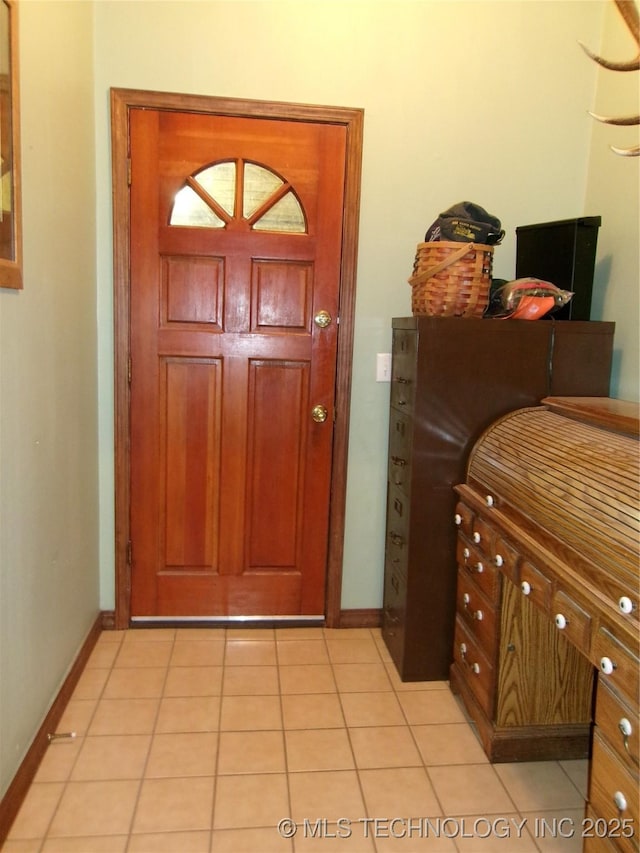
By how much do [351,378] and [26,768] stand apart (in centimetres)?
171

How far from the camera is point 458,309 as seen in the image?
2.16 meters

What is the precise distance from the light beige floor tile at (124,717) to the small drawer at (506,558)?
122cm

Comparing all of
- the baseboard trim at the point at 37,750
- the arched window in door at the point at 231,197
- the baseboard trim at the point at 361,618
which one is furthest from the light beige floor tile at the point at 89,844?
the arched window in door at the point at 231,197

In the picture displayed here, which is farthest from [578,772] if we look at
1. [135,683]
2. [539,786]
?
[135,683]

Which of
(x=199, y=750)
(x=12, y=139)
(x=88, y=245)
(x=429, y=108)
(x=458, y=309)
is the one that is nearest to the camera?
(x=12, y=139)

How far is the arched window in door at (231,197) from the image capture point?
2467 mm

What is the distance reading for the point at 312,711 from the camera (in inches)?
84.6

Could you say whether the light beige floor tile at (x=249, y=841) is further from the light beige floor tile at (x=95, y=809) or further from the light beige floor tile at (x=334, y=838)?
the light beige floor tile at (x=95, y=809)

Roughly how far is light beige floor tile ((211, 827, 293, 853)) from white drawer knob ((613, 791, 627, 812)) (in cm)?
79

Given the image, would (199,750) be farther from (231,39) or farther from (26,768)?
(231,39)

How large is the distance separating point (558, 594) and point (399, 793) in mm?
774

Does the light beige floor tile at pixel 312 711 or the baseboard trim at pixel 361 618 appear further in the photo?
the baseboard trim at pixel 361 618

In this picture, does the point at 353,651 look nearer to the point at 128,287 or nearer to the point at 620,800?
the point at 620,800

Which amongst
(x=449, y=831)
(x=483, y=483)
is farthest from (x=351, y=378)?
(x=449, y=831)
